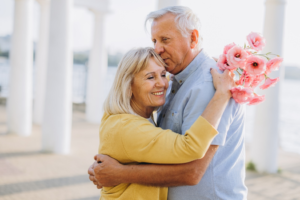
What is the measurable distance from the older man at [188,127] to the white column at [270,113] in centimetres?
613

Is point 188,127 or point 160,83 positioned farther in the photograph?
point 160,83

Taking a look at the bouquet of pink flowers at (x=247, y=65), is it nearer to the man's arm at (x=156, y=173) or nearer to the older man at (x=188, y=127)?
the older man at (x=188, y=127)

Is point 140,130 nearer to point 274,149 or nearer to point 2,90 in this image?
point 274,149

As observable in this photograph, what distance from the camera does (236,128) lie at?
2.34 metres

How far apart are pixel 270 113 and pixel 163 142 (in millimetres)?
7100

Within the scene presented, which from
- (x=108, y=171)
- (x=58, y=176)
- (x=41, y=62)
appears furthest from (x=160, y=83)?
(x=41, y=62)

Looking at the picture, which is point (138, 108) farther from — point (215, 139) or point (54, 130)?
point (54, 130)

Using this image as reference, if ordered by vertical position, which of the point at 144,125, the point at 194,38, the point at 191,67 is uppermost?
the point at 194,38

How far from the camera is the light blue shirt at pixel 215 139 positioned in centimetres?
218

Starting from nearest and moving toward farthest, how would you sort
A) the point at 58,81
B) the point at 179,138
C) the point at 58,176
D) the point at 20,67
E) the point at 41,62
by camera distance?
the point at 179,138 < the point at 58,176 < the point at 58,81 < the point at 20,67 < the point at 41,62

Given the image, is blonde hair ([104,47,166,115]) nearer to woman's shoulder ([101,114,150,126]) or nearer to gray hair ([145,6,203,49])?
woman's shoulder ([101,114,150,126])

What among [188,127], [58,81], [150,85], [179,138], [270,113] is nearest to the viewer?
[179,138]

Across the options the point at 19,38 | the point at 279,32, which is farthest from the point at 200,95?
the point at 19,38

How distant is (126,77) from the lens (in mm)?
2459
